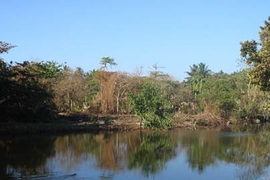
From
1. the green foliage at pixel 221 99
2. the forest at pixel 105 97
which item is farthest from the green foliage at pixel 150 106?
the green foliage at pixel 221 99

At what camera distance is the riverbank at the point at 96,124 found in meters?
25.3

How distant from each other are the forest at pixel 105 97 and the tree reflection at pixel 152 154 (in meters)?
4.31

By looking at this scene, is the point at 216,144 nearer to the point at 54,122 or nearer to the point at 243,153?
the point at 243,153

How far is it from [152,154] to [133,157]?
4.27 feet

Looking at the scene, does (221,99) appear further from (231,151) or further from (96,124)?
(231,151)

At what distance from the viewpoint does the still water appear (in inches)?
567

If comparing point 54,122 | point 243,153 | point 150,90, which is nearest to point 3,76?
point 54,122

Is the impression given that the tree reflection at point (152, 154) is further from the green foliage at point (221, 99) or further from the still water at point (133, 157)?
the green foliage at point (221, 99)

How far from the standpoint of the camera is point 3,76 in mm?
24422

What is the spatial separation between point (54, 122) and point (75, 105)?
855cm

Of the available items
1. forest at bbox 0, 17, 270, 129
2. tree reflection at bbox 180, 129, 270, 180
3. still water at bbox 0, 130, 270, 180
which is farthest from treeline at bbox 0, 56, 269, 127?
tree reflection at bbox 180, 129, 270, 180

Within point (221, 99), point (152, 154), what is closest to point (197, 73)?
point (221, 99)

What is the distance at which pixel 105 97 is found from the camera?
120ft

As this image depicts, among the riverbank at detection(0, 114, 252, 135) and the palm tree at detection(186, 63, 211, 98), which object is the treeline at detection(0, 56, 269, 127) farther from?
the palm tree at detection(186, 63, 211, 98)
